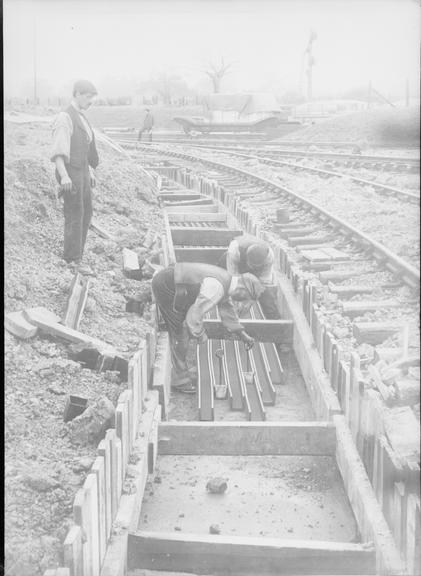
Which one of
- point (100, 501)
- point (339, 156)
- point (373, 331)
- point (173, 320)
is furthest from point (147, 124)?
point (339, 156)

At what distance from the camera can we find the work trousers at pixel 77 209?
4445 mm

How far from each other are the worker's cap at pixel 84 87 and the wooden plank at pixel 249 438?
79.9 inches

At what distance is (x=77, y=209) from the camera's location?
4.46 meters

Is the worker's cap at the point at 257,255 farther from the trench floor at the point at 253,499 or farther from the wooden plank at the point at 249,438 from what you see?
the trench floor at the point at 253,499

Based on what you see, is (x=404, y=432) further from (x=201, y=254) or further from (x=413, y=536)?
(x=201, y=254)

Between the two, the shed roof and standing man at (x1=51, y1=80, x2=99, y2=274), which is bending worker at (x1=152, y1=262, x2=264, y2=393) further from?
the shed roof

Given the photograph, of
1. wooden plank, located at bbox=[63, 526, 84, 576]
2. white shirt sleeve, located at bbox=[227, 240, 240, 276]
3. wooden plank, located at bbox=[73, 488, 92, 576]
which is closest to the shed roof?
white shirt sleeve, located at bbox=[227, 240, 240, 276]

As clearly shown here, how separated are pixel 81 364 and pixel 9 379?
55 cm

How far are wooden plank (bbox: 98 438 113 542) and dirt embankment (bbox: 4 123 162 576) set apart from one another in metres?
0.18

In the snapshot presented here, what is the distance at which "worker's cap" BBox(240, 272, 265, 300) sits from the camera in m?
4.86

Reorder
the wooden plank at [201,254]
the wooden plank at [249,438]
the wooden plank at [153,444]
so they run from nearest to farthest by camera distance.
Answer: the wooden plank at [153,444]
the wooden plank at [249,438]
the wooden plank at [201,254]

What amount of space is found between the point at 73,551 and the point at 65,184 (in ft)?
7.73

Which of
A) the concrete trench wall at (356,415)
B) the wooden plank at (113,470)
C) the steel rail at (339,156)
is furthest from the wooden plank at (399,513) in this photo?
the steel rail at (339,156)

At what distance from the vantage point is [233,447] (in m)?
4.43
